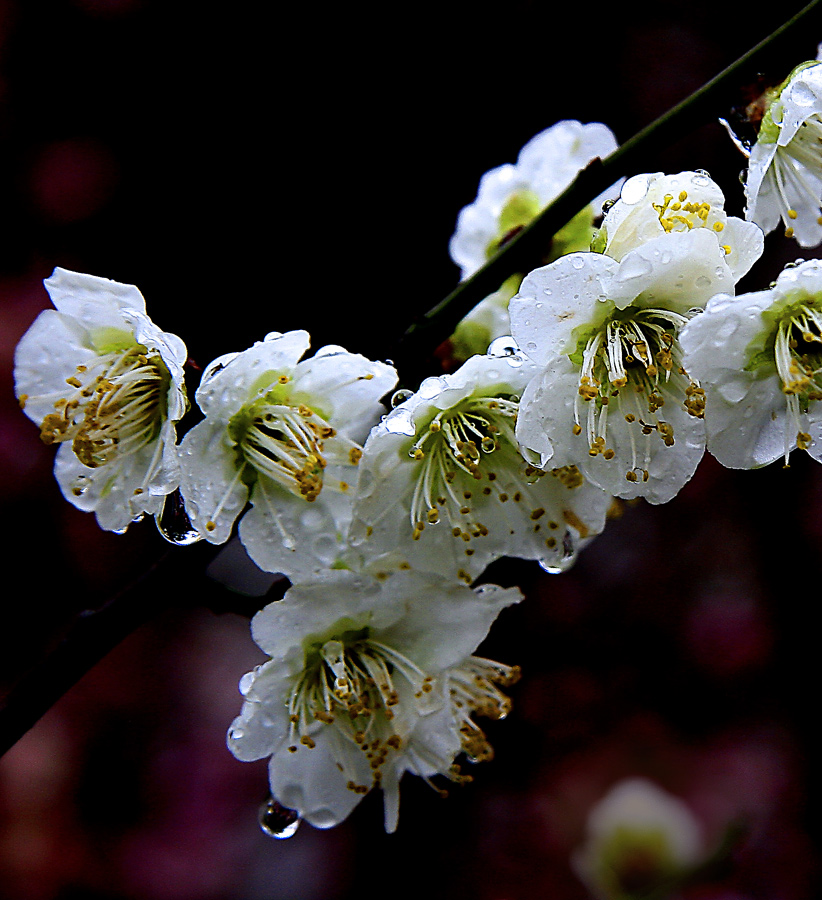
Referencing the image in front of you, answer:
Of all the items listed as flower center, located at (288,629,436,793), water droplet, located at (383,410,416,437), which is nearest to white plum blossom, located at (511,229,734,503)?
water droplet, located at (383,410,416,437)

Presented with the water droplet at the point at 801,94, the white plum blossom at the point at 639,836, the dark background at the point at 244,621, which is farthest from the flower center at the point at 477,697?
the white plum blossom at the point at 639,836

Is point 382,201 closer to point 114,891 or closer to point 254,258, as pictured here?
point 254,258

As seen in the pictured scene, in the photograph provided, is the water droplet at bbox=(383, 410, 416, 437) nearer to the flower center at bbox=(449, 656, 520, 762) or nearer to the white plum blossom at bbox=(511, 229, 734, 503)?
the white plum blossom at bbox=(511, 229, 734, 503)

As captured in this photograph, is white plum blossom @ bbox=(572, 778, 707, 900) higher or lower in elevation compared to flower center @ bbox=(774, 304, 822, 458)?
lower

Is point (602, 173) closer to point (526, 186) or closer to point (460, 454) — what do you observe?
point (460, 454)

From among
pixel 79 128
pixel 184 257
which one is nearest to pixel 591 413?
pixel 184 257

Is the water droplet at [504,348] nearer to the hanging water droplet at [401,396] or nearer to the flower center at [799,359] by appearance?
the hanging water droplet at [401,396]

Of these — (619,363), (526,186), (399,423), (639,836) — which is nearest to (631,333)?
(619,363)
